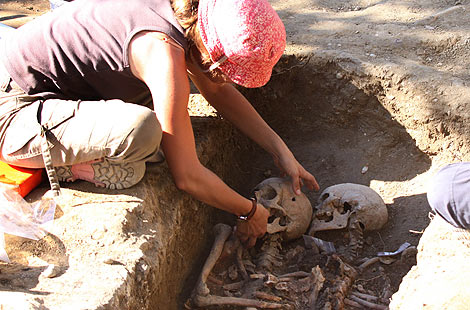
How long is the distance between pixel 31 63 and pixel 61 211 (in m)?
0.78

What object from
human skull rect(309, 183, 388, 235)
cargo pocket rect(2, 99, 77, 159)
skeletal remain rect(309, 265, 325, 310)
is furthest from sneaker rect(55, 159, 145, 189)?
human skull rect(309, 183, 388, 235)

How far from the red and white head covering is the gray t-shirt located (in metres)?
0.18

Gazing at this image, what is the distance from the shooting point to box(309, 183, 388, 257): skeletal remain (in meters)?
3.32

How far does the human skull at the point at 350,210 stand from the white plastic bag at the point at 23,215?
161 cm

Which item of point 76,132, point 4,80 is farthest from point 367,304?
point 4,80

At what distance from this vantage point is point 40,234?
8.46 ft

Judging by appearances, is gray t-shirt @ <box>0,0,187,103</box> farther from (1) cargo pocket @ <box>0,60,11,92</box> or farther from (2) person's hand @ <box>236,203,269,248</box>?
(2) person's hand @ <box>236,203,269,248</box>

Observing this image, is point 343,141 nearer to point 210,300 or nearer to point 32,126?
point 210,300

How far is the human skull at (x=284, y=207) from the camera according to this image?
3248mm

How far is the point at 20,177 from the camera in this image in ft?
9.06

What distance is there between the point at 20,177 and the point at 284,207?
1498mm

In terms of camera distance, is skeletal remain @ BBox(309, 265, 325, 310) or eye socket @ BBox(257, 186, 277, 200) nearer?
skeletal remain @ BBox(309, 265, 325, 310)

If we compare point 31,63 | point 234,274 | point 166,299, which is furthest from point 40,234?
point 234,274

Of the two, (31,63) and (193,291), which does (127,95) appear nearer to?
(31,63)
